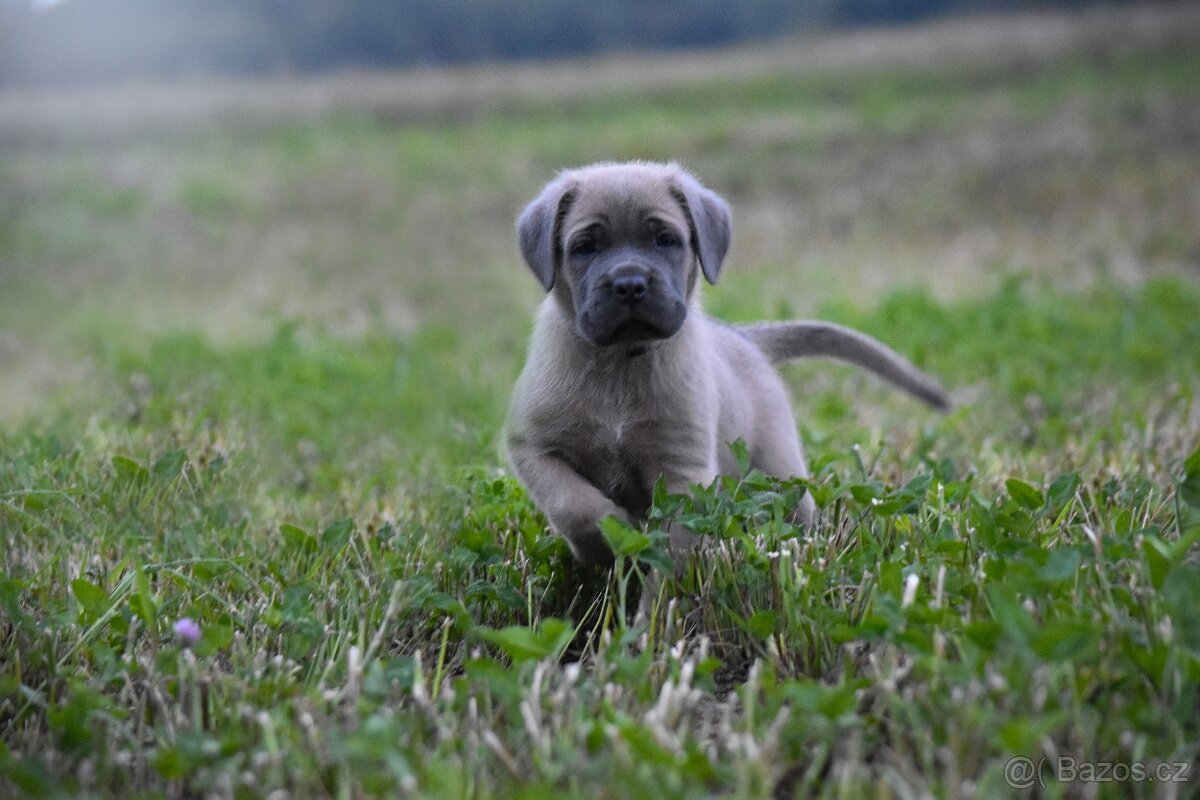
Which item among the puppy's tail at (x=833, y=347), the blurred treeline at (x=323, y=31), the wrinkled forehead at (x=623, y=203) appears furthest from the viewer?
the blurred treeline at (x=323, y=31)

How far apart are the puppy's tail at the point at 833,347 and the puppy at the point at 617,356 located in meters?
0.79

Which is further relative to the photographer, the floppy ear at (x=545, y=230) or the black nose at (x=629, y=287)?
the floppy ear at (x=545, y=230)

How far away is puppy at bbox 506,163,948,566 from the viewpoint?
115 inches

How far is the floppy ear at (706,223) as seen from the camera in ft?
10.5

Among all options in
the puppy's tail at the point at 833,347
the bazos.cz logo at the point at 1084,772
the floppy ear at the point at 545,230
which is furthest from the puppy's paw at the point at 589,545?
the puppy's tail at the point at 833,347

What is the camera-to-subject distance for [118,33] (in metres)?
23.1

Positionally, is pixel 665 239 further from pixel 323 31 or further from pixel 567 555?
pixel 323 31

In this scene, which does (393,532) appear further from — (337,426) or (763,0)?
(763,0)

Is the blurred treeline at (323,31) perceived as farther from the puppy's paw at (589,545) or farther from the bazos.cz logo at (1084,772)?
the bazos.cz logo at (1084,772)

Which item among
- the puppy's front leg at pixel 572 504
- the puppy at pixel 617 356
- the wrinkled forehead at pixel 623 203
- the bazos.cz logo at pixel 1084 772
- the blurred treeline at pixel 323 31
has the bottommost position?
the bazos.cz logo at pixel 1084 772

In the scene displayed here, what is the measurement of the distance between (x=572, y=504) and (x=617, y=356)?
49cm

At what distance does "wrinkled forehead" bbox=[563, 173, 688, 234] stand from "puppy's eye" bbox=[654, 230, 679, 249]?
31 millimetres

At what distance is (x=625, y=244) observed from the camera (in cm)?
309

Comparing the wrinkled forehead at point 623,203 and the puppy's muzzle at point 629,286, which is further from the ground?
the wrinkled forehead at point 623,203
